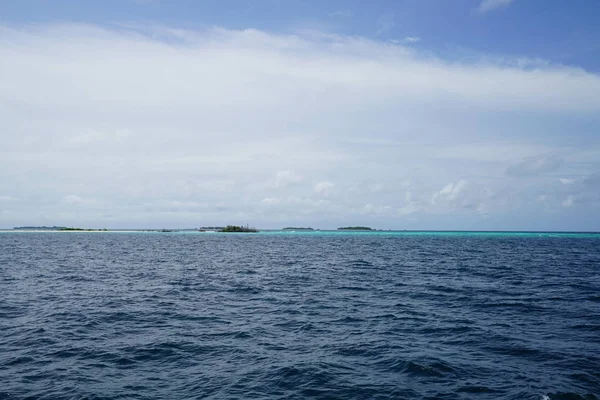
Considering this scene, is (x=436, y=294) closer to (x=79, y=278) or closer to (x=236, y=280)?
(x=236, y=280)

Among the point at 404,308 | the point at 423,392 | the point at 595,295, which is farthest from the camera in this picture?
Result: the point at 595,295

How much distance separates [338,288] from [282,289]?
5.86m

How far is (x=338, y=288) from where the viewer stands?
137ft

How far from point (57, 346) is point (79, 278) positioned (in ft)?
96.0

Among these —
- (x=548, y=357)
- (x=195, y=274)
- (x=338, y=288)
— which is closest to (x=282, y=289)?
(x=338, y=288)

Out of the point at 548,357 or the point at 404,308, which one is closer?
the point at 548,357

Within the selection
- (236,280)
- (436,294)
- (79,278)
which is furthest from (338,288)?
(79,278)

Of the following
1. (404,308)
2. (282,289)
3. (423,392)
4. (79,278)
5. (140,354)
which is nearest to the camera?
(423,392)

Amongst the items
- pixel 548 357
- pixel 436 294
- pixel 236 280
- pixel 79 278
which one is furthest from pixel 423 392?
pixel 79 278

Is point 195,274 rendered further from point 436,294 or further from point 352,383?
point 352,383

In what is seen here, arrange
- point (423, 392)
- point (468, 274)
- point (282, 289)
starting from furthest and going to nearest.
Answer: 1. point (468, 274)
2. point (282, 289)
3. point (423, 392)

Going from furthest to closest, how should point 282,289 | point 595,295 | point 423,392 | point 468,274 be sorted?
1. point 468,274
2. point 282,289
3. point 595,295
4. point 423,392

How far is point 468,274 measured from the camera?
53.5 m

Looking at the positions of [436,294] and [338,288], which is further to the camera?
[338,288]
